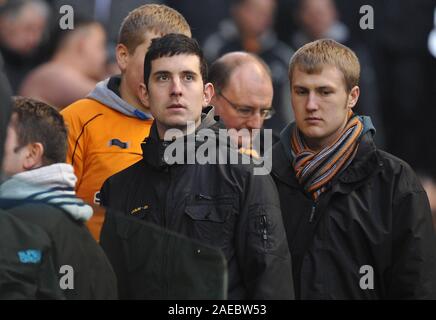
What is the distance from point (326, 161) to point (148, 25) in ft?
4.12

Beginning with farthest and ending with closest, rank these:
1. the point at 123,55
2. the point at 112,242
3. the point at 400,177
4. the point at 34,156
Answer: the point at 123,55 → the point at 400,177 → the point at 34,156 → the point at 112,242

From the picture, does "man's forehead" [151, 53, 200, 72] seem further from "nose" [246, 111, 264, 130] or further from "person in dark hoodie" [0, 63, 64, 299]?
"person in dark hoodie" [0, 63, 64, 299]

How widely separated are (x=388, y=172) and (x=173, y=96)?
0.95m

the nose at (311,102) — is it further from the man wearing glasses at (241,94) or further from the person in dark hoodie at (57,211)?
the person in dark hoodie at (57,211)

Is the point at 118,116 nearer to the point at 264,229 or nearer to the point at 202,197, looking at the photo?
the point at 202,197

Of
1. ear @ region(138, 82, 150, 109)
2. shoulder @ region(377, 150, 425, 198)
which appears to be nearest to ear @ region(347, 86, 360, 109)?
shoulder @ region(377, 150, 425, 198)

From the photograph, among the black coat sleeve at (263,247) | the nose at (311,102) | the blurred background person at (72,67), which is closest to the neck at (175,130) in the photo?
the black coat sleeve at (263,247)

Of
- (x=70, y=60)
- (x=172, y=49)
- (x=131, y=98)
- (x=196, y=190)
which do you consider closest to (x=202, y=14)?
(x=70, y=60)

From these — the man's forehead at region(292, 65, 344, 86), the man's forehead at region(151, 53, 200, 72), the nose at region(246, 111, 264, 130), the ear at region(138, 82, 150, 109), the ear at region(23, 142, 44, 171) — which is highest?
the man's forehead at region(151, 53, 200, 72)

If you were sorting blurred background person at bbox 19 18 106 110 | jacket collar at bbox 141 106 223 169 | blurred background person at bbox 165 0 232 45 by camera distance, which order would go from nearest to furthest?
jacket collar at bbox 141 106 223 169, blurred background person at bbox 19 18 106 110, blurred background person at bbox 165 0 232 45

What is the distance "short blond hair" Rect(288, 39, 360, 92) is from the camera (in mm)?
5352

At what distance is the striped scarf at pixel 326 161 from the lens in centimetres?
518

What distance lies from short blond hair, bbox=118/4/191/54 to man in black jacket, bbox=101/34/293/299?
59cm

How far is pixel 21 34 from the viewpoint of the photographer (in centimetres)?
822
